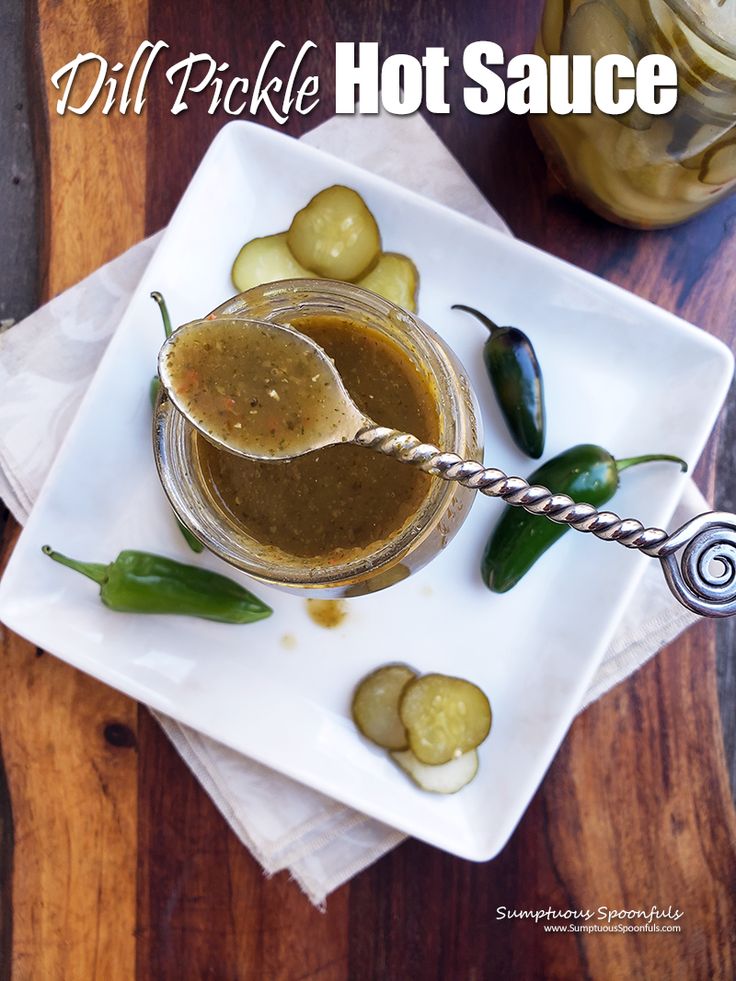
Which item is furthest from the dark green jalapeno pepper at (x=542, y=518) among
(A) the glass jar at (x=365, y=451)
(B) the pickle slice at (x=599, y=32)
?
(B) the pickle slice at (x=599, y=32)

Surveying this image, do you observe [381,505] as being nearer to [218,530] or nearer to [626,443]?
[218,530]

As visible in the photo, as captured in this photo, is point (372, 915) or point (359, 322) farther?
point (372, 915)

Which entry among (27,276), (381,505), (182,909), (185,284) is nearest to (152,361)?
(185,284)

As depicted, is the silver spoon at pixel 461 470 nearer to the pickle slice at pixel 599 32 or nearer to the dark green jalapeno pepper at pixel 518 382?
the dark green jalapeno pepper at pixel 518 382

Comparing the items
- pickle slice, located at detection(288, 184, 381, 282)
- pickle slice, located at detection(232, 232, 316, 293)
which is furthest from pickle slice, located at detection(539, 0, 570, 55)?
pickle slice, located at detection(232, 232, 316, 293)

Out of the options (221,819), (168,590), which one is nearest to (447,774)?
(221,819)

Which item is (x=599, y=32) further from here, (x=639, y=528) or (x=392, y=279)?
(x=639, y=528)
